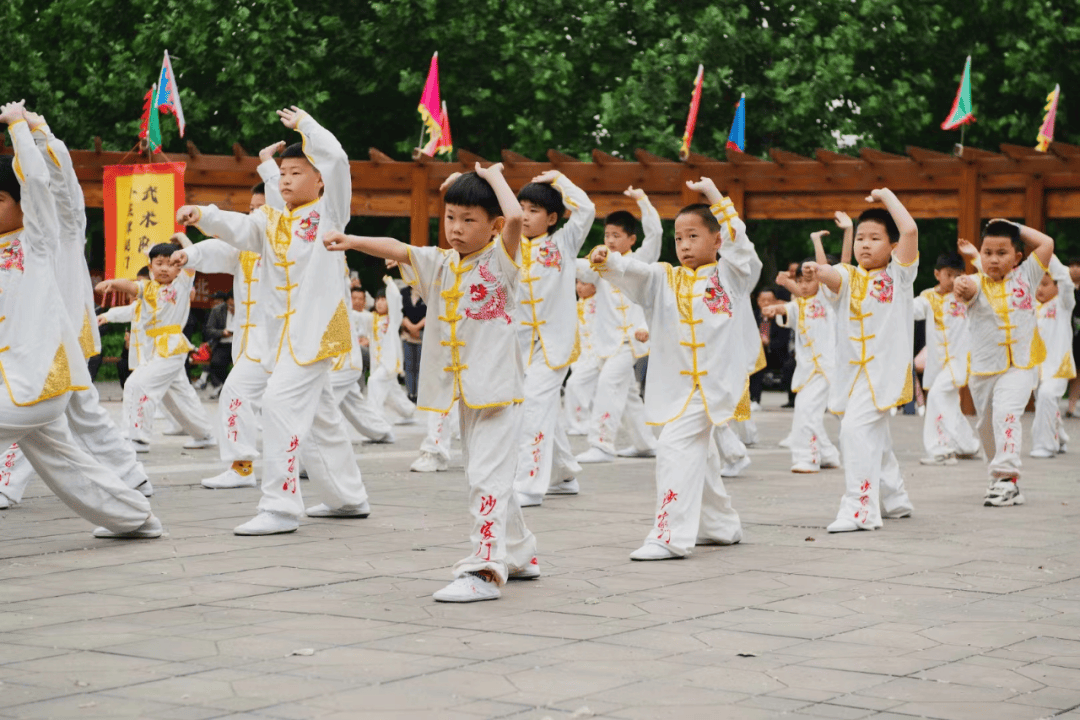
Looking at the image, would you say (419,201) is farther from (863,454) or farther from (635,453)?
(863,454)

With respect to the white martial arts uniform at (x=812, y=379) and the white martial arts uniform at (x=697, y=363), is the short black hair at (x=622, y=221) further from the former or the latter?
the white martial arts uniform at (x=697, y=363)

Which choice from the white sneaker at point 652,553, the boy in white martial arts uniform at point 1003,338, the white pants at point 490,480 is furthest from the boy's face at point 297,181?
the boy in white martial arts uniform at point 1003,338

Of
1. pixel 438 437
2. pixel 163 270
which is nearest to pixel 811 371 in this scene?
pixel 438 437

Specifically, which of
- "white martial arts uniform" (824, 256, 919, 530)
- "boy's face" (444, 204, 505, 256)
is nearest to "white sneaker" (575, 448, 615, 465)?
"white martial arts uniform" (824, 256, 919, 530)

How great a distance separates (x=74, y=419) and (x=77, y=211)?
3.78 feet

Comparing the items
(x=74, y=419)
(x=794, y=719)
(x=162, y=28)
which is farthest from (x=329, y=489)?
Answer: (x=162, y=28)

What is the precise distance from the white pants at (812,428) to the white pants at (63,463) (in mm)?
6052

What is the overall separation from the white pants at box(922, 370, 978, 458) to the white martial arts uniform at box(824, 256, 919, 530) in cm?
422

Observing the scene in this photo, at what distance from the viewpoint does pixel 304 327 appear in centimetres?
796

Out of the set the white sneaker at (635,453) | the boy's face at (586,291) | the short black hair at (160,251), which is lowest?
the white sneaker at (635,453)

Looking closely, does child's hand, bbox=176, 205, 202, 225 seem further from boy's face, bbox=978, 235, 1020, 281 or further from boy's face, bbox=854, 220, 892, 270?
boy's face, bbox=978, 235, 1020, 281

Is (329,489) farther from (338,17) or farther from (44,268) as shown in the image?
(338,17)

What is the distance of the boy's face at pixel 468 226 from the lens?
20.2 feet

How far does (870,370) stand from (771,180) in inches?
446
